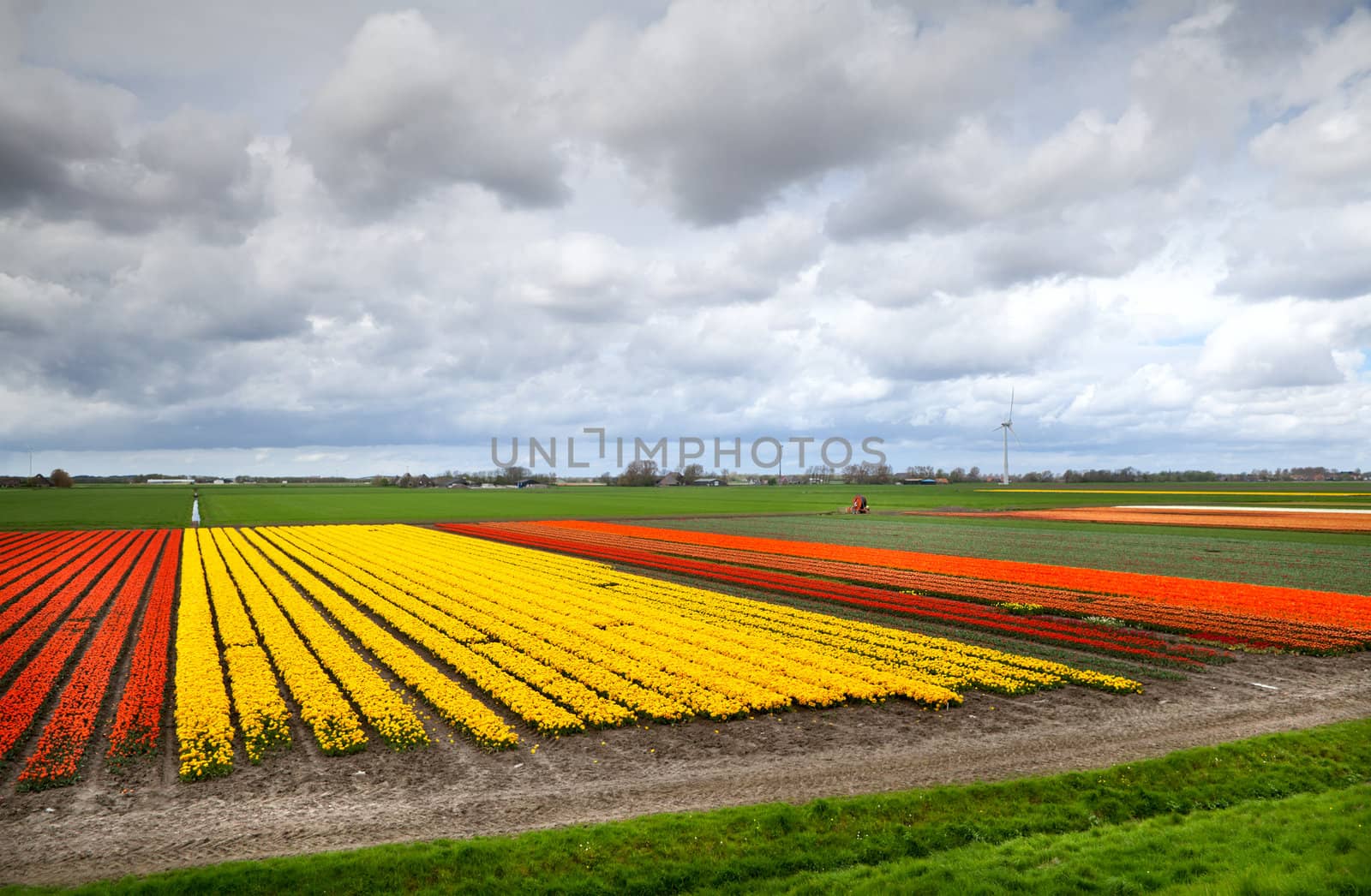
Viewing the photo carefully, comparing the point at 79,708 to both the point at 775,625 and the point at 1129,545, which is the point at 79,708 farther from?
the point at 1129,545

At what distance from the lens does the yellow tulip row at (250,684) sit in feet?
42.6

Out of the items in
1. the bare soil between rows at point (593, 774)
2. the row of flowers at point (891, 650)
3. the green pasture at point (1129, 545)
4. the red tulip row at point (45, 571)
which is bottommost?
the bare soil between rows at point (593, 774)

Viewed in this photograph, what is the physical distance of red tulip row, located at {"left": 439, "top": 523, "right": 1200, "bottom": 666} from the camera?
64.4ft

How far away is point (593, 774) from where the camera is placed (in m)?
11.8

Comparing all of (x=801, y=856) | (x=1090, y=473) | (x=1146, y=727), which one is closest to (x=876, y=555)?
(x=1146, y=727)

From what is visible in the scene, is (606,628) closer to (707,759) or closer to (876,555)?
(707,759)

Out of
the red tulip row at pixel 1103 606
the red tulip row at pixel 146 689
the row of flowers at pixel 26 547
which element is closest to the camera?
the red tulip row at pixel 146 689

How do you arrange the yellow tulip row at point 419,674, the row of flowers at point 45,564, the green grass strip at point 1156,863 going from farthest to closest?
the row of flowers at point 45,564 → the yellow tulip row at point 419,674 → the green grass strip at point 1156,863

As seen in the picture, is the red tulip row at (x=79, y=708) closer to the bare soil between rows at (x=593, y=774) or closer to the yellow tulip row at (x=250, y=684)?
the bare soil between rows at (x=593, y=774)

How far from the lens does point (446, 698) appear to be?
1494 cm

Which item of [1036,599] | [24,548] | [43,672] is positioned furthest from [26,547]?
[1036,599]

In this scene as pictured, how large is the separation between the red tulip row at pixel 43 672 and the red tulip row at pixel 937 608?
65.1 feet

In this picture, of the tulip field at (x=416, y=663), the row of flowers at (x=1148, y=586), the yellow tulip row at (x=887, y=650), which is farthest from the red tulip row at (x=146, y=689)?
the row of flowers at (x=1148, y=586)

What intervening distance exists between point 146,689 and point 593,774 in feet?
33.4
